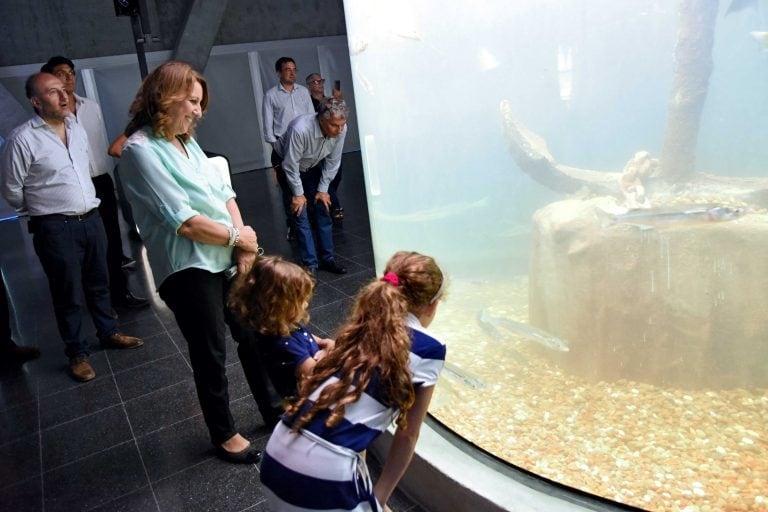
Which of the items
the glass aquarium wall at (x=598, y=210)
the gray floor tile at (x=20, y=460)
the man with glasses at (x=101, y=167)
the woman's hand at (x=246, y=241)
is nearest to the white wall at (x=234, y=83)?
the man with glasses at (x=101, y=167)

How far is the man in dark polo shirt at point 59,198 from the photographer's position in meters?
3.19

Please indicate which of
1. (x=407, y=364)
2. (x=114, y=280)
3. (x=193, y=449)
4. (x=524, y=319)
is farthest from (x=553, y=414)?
(x=114, y=280)

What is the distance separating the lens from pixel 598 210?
2375 millimetres

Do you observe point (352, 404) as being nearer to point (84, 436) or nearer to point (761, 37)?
point (761, 37)

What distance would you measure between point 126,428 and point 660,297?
2.57 m

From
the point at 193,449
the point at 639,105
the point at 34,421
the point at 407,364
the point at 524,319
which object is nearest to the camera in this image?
the point at 407,364

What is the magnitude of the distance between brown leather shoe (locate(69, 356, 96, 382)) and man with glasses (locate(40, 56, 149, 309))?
3.69ft

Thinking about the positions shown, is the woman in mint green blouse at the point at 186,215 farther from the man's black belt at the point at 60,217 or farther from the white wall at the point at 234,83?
the white wall at the point at 234,83

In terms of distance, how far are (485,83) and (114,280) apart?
11.8 feet

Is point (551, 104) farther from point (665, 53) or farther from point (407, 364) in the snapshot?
point (407, 364)

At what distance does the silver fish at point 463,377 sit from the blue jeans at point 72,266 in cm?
229

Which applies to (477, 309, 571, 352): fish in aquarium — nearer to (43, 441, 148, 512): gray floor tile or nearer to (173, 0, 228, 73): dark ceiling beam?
(43, 441, 148, 512): gray floor tile

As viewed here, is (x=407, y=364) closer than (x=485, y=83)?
Yes

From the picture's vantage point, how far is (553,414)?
2.36 metres
